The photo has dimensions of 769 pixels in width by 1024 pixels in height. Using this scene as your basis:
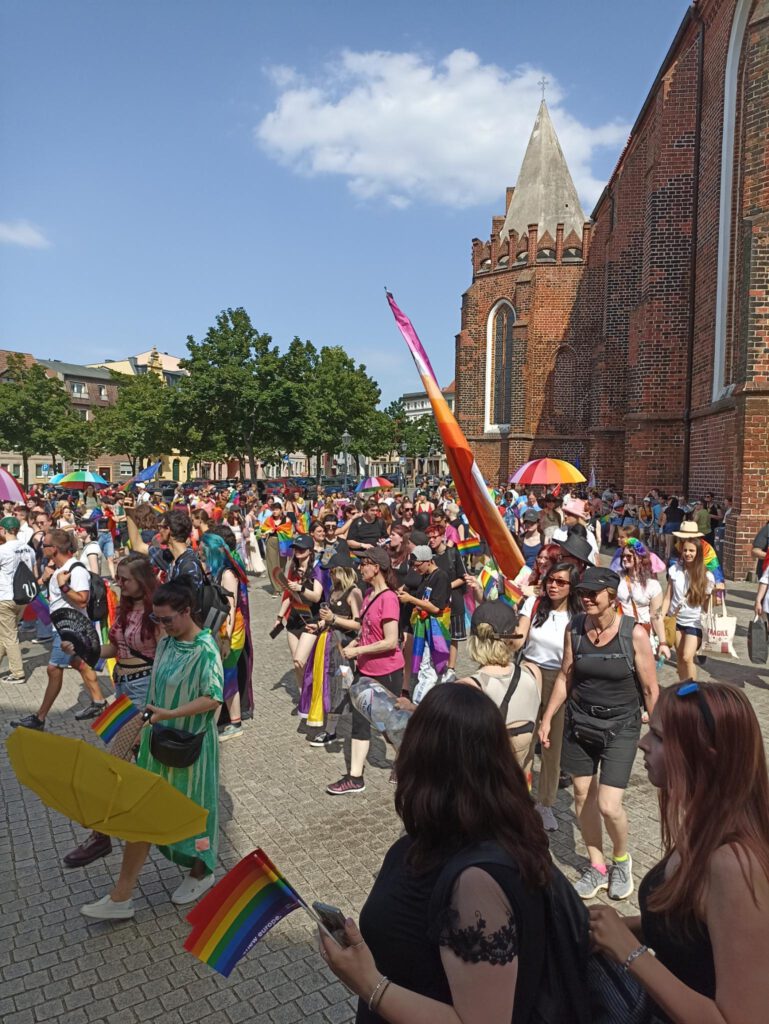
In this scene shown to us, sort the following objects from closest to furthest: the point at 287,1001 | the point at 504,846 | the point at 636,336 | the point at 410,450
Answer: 1. the point at 504,846
2. the point at 287,1001
3. the point at 636,336
4. the point at 410,450

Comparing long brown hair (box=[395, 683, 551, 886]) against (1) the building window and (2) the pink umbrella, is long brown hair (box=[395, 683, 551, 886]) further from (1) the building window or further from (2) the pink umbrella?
(1) the building window

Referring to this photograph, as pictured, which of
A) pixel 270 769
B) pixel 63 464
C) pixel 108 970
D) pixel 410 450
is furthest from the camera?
pixel 410 450

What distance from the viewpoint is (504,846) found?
1626mm

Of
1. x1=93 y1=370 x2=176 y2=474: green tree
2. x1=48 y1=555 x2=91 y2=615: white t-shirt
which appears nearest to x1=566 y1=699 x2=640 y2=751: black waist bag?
x1=48 y1=555 x2=91 y2=615: white t-shirt

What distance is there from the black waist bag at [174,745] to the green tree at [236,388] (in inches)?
1381

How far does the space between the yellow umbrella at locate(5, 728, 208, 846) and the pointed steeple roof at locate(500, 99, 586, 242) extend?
1471 inches

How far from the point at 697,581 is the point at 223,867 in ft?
15.4

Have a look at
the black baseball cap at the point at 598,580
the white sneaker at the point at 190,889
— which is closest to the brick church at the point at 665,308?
the black baseball cap at the point at 598,580

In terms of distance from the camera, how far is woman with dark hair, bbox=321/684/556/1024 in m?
1.51

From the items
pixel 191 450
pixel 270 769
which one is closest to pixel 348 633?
pixel 270 769

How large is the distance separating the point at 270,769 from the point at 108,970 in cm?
239

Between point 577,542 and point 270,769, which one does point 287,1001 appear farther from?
point 577,542

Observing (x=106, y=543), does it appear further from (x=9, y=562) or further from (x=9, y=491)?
(x=9, y=562)

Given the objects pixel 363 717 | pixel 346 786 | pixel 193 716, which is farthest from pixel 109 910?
pixel 363 717
